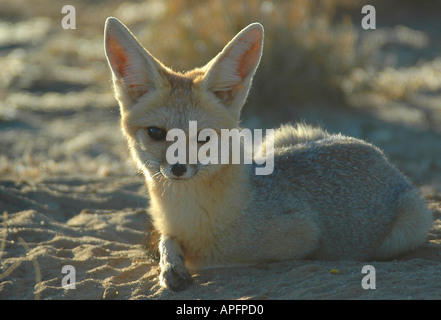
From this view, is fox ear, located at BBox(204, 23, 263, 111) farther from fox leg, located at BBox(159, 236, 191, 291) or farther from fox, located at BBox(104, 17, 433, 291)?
fox leg, located at BBox(159, 236, 191, 291)

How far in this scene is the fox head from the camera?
13.8ft

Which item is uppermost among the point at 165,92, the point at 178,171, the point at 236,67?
the point at 236,67

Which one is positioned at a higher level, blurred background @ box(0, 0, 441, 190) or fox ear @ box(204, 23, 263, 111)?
blurred background @ box(0, 0, 441, 190)

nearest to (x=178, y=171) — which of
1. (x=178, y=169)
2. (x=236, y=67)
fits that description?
(x=178, y=169)

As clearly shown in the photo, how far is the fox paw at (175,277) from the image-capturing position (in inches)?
158

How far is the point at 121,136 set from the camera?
9.44m

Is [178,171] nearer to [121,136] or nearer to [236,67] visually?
[236,67]

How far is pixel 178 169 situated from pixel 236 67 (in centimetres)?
97

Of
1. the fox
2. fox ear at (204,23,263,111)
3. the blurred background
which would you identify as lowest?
the fox

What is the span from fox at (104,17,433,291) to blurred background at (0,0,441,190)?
2.24m

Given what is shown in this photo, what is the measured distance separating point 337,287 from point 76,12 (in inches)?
720

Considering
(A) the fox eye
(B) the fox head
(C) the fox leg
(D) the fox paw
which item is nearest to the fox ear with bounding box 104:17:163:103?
(B) the fox head

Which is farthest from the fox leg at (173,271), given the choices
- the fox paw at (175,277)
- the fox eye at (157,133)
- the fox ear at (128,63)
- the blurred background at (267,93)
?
the blurred background at (267,93)
